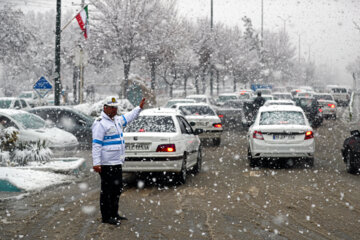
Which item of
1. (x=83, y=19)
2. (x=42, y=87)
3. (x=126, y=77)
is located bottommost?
(x=42, y=87)

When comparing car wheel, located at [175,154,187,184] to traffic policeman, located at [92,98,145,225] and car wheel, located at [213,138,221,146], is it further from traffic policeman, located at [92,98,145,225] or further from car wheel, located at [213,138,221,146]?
car wheel, located at [213,138,221,146]

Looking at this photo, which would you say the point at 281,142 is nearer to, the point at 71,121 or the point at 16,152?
the point at 16,152

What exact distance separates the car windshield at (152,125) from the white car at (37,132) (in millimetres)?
5022

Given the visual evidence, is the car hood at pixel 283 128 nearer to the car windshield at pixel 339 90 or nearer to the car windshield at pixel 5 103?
the car windshield at pixel 5 103

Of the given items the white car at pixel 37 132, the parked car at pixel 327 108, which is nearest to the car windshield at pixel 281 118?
the white car at pixel 37 132

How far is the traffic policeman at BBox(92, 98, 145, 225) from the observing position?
7301 mm

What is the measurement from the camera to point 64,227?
23.0ft

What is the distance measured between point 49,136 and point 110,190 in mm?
8726

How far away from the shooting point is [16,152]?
41.4 feet

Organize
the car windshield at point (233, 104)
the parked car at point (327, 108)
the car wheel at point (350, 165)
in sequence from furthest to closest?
1. the parked car at point (327, 108)
2. the car windshield at point (233, 104)
3. the car wheel at point (350, 165)

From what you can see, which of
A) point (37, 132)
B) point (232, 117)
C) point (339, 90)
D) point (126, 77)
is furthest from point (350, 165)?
point (339, 90)

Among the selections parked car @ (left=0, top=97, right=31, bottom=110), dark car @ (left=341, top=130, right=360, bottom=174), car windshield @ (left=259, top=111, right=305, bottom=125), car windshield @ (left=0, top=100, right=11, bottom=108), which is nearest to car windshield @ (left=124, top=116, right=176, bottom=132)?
car windshield @ (left=259, top=111, right=305, bottom=125)

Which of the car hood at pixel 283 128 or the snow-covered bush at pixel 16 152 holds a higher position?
the car hood at pixel 283 128

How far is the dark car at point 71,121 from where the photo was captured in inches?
717
